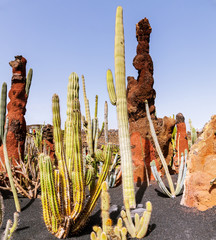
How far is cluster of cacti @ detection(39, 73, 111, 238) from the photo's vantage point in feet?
10.8

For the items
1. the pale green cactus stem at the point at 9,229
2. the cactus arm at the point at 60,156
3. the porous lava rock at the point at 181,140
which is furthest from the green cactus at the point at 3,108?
the porous lava rock at the point at 181,140

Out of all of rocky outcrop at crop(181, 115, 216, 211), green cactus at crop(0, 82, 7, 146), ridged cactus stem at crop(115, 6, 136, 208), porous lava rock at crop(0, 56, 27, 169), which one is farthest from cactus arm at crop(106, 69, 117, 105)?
porous lava rock at crop(0, 56, 27, 169)

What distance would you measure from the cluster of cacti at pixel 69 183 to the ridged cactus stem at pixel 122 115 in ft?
2.66

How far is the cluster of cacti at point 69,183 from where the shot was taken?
3283 millimetres

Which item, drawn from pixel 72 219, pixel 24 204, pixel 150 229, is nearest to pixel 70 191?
pixel 72 219

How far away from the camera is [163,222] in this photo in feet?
12.0

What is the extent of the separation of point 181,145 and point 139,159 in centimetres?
232

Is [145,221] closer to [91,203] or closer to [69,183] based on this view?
[91,203]

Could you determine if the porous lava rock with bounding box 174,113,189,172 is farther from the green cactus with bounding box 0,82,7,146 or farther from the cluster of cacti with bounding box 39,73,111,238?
the green cactus with bounding box 0,82,7,146

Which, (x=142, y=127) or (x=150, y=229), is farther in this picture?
(x=142, y=127)

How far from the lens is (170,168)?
669 cm

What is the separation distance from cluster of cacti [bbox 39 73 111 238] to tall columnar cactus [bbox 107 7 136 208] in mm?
816

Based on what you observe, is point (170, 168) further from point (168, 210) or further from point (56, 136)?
point (56, 136)

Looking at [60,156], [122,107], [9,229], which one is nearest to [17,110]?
[122,107]
